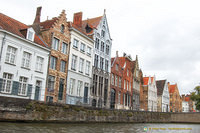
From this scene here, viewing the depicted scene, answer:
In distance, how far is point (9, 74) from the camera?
21656 mm

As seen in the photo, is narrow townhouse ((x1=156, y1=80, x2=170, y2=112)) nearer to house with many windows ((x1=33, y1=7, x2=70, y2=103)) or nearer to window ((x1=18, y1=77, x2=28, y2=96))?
house with many windows ((x1=33, y1=7, x2=70, y2=103))

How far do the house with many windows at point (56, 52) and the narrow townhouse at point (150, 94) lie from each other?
32267 millimetres

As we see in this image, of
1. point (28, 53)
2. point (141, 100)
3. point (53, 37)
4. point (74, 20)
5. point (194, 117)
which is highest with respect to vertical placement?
point (74, 20)

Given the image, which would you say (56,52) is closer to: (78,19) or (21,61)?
(21,61)

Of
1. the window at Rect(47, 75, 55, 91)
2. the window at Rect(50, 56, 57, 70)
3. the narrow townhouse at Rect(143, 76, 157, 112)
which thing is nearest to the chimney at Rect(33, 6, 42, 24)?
the window at Rect(50, 56, 57, 70)

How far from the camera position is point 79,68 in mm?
31359

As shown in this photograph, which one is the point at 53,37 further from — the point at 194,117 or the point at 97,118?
the point at 194,117

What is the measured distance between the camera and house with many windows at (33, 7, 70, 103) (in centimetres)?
2631

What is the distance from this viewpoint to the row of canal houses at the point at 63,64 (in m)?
22.0

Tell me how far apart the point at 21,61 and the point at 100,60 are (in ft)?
52.9

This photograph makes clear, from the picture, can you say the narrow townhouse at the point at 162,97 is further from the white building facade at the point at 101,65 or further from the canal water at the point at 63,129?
the canal water at the point at 63,129

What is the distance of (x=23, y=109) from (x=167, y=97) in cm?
5975

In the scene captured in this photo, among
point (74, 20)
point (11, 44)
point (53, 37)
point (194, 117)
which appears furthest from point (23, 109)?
point (194, 117)

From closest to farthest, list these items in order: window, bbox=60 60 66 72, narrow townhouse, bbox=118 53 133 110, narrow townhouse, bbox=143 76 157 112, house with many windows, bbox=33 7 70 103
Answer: house with many windows, bbox=33 7 70 103
window, bbox=60 60 66 72
narrow townhouse, bbox=118 53 133 110
narrow townhouse, bbox=143 76 157 112
